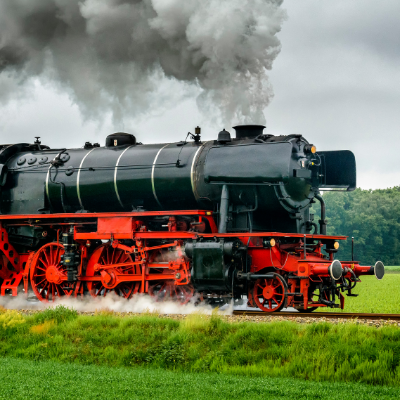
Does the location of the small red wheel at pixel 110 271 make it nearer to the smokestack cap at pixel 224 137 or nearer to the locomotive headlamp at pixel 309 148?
the smokestack cap at pixel 224 137

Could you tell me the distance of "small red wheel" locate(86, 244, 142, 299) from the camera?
1408 cm

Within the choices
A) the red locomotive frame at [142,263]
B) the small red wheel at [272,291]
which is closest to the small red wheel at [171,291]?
the red locomotive frame at [142,263]

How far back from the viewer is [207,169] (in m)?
13.1

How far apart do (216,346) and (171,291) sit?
15.6 ft

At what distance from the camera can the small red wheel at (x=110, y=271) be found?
14078 millimetres

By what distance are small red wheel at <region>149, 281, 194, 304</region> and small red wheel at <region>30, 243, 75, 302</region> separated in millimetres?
2158

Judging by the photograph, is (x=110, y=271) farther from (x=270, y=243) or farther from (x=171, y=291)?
(x=270, y=243)

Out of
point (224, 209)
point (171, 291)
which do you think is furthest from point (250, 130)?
point (171, 291)

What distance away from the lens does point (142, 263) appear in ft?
44.7

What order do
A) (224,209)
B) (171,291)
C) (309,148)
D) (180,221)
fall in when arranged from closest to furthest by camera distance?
(224,209) → (309,148) → (180,221) → (171,291)

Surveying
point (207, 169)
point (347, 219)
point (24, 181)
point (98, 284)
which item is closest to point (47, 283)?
point (98, 284)

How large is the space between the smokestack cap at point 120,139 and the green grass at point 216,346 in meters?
5.42

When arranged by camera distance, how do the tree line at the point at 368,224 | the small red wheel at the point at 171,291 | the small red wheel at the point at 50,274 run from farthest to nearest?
the tree line at the point at 368,224, the small red wheel at the point at 50,274, the small red wheel at the point at 171,291

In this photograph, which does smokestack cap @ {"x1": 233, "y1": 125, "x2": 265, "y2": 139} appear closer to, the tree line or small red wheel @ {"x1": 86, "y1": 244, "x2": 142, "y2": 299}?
small red wheel @ {"x1": 86, "y1": 244, "x2": 142, "y2": 299}
